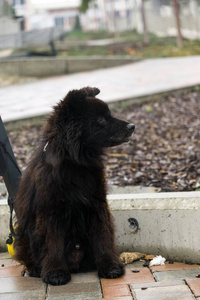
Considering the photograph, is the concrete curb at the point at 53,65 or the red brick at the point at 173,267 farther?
the concrete curb at the point at 53,65

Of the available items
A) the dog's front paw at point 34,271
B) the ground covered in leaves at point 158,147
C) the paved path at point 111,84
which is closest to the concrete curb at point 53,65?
the paved path at point 111,84

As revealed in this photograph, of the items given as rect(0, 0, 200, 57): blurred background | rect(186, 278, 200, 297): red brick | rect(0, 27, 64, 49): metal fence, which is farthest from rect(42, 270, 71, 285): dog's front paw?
rect(0, 27, 64, 49): metal fence

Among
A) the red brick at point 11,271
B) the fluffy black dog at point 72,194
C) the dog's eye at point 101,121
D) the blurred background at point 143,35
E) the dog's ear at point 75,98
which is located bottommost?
the blurred background at point 143,35

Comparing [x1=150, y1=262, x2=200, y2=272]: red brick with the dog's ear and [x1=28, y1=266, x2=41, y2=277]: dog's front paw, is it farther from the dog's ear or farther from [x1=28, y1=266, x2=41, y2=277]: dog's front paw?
the dog's ear

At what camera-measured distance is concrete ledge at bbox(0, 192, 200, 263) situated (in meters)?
4.18

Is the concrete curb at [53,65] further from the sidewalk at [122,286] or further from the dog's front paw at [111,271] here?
the dog's front paw at [111,271]

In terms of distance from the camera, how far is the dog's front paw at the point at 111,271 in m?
3.93

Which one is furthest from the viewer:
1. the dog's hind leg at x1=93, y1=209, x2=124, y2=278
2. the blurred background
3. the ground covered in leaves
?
the blurred background

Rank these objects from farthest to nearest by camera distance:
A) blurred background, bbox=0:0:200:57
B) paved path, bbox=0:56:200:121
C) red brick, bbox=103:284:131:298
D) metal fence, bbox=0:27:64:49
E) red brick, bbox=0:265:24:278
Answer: blurred background, bbox=0:0:200:57, metal fence, bbox=0:27:64:49, paved path, bbox=0:56:200:121, red brick, bbox=0:265:24:278, red brick, bbox=103:284:131:298

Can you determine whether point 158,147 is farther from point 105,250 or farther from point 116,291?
point 116,291

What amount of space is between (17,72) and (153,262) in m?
15.3

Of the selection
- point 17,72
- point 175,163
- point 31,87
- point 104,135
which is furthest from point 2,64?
point 104,135

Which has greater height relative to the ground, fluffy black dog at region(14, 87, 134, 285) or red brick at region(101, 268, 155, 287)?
fluffy black dog at region(14, 87, 134, 285)

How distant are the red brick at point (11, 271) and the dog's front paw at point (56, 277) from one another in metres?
0.32
